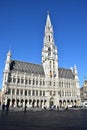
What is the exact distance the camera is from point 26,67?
8856 cm

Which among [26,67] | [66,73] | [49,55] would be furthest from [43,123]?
[66,73]

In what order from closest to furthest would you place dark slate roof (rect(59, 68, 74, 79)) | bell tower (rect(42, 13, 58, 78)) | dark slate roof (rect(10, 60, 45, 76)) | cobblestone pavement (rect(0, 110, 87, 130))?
1. cobblestone pavement (rect(0, 110, 87, 130))
2. dark slate roof (rect(10, 60, 45, 76))
3. bell tower (rect(42, 13, 58, 78))
4. dark slate roof (rect(59, 68, 74, 79))

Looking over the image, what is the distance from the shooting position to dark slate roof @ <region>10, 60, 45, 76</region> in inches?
3312

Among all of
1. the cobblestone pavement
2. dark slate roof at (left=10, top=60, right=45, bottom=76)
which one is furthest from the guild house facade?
the cobblestone pavement

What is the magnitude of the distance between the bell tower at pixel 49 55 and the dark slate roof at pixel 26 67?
11.9ft

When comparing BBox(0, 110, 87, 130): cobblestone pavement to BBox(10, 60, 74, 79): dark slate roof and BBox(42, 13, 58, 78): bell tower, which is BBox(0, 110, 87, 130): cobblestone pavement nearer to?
BBox(10, 60, 74, 79): dark slate roof

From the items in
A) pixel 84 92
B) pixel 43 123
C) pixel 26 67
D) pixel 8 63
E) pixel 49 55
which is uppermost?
pixel 49 55

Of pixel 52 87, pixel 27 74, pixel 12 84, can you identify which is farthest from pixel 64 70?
pixel 12 84

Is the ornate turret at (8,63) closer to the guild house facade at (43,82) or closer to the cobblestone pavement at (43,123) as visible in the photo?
the guild house facade at (43,82)

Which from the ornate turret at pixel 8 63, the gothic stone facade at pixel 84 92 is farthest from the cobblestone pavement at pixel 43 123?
the gothic stone facade at pixel 84 92

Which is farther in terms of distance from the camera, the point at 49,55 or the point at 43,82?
the point at 49,55

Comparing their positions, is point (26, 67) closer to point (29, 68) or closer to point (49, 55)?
point (29, 68)

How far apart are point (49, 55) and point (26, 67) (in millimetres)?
16419

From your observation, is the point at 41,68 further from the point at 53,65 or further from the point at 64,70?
the point at 64,70
